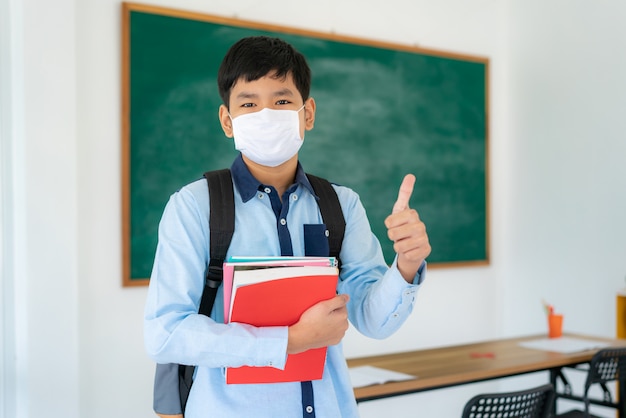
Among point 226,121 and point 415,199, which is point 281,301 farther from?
point 415,199

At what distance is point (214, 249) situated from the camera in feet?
3.80

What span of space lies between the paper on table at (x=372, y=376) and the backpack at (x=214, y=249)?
1.25 m

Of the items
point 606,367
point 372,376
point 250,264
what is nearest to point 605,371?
point 606,367

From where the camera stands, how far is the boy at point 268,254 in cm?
107

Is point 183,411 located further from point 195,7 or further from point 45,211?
point 195,7

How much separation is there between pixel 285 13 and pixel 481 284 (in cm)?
220

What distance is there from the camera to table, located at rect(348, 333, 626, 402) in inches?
95.0

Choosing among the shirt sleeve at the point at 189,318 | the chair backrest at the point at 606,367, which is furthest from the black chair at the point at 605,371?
the shirt sleeve at the point at 189,318

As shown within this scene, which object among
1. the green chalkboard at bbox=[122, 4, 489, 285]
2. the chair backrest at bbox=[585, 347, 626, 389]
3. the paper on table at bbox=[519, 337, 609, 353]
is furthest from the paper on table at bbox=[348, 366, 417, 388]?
the green chalkboard at bbox=[122, 4, 489, 285]

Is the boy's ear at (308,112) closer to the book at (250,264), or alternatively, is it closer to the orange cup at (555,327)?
the book at (250,264)

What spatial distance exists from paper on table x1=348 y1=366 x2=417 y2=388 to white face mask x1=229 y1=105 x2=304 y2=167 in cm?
129

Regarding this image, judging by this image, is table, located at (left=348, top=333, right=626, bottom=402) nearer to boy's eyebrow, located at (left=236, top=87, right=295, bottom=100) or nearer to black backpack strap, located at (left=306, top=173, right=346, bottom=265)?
black backpack strap, located at (left=306, top=173, right=346, bottom=265)

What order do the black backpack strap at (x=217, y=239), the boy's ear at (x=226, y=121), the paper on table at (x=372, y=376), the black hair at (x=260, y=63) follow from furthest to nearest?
the paper on table at (x=372, y=376), the boy's ear at (x=226, y=121), the black hair at (x=260, y=63), the black backpack strap at (x=217, y=239)

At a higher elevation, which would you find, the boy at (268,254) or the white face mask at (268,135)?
the white face mask at (268,135)
